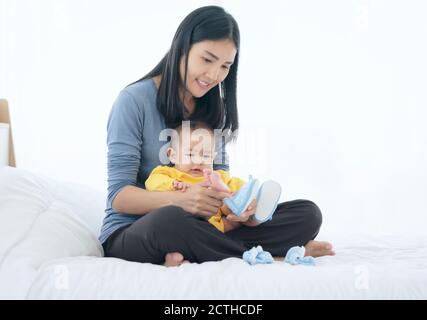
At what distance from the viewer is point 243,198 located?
1.58 m

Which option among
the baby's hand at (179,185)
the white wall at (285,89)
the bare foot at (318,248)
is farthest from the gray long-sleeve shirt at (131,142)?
the white wall at (285,89)

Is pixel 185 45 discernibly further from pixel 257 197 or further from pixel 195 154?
pixel 257 197

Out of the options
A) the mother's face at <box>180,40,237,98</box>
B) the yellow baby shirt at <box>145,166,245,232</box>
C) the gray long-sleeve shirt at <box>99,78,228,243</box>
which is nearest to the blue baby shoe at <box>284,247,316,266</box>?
the yellow baby shirt at <box>145,166,245,232</box>

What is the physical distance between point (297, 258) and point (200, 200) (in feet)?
1.05

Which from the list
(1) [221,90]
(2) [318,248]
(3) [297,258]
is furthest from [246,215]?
(1) [221,90]

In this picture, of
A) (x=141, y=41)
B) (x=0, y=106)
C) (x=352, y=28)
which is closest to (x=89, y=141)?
(x=141, y=41)

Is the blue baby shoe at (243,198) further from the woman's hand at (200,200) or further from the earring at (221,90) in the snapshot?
the earring at (221,90)

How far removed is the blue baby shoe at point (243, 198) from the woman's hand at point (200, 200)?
1.3 inches

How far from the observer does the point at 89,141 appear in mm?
3490

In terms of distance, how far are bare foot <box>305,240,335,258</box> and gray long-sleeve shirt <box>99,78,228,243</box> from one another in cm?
52

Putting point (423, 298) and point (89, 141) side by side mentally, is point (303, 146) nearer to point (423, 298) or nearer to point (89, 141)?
point (89, 141)

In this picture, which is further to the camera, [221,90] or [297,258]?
[221,90]

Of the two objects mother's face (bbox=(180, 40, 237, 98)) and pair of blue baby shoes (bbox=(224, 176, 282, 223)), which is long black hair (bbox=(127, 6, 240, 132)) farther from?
pair of blue baby shoes (bbox=(224, 176, 282, 223))
